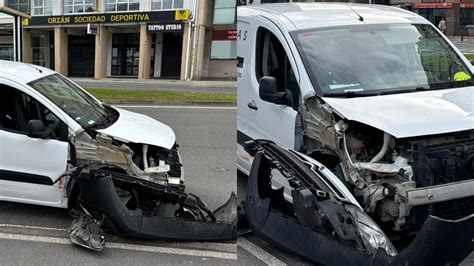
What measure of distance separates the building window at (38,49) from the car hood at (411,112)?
1.34m

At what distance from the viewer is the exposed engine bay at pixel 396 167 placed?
53.4 inches

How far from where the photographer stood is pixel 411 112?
4.60ft

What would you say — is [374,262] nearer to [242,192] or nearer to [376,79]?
[242,192]

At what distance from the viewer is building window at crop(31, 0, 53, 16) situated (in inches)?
75.9

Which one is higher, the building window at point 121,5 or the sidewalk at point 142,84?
the building window at point 121,5

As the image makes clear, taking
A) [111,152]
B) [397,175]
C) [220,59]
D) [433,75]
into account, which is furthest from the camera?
[111,152]

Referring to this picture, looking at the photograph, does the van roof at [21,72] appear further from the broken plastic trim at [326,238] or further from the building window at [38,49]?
the broken plastic trim at [326,238]

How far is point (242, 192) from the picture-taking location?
55.5 inches

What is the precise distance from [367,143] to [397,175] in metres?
0.16

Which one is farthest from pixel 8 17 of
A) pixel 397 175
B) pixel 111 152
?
pixel 397 175

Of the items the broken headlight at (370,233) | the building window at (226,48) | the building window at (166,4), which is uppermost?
the building window at (166,4)

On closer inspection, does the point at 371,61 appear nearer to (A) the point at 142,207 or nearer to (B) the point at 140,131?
(A) the point at 142,207

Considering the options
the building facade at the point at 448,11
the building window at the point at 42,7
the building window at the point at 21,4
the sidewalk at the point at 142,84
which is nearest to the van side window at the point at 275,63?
the building facade at the point at 448,11

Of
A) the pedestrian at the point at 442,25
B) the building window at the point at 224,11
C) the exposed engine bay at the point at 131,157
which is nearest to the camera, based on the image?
the building window at the point at 224,11
